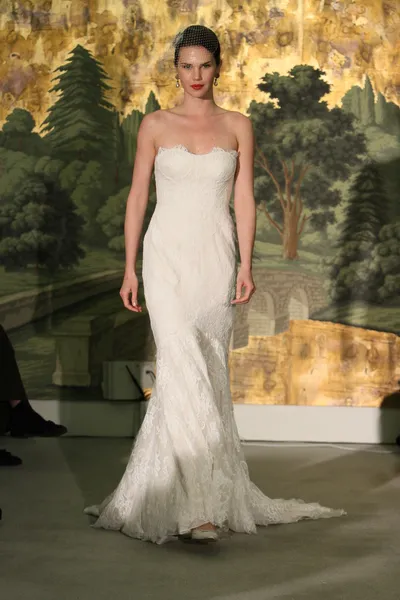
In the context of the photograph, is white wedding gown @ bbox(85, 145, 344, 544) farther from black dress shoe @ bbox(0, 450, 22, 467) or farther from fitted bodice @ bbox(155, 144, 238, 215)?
black dress shoe @ bbox(0, 450, 22, 467)

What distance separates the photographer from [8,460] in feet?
20.7

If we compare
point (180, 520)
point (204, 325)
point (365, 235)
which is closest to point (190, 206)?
point (204, 325)

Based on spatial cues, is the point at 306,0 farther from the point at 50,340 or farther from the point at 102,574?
the point at 102,574

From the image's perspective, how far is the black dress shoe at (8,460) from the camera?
6.29 metres

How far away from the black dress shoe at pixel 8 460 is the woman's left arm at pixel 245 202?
87.1 inches

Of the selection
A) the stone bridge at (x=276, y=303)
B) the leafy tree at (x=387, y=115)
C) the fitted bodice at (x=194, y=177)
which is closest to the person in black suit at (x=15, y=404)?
the stone bridge at (x=276, y=303)

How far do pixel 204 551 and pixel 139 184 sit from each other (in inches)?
60.5

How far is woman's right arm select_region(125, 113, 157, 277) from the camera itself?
4.60 m

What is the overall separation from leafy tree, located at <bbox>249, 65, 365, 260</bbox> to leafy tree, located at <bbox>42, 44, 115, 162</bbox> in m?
1.06

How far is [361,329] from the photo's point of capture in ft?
24.7

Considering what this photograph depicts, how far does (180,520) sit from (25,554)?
24.5 inches

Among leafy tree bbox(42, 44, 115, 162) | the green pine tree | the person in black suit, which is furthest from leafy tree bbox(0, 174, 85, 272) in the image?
the green pine tree

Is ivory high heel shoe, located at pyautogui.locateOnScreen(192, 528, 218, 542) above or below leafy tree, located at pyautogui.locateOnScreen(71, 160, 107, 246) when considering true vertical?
below

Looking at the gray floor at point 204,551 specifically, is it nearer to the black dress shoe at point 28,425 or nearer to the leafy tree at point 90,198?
the black dress shoe at point 28,425
